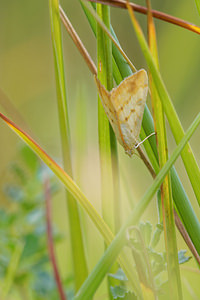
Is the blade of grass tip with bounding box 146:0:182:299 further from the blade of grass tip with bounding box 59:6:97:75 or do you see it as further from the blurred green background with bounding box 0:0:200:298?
the blurred green background with bounding box 0:0:200:298

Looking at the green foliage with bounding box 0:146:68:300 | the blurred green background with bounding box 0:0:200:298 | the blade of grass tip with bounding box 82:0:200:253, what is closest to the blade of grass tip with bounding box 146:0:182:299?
the blade of grass tip with bounding box 82:0:200:253

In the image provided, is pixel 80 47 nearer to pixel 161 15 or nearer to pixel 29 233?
pixel 161 15

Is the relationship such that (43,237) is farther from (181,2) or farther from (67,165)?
(181,2)

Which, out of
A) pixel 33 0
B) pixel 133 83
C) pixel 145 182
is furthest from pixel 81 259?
pixel 33 0

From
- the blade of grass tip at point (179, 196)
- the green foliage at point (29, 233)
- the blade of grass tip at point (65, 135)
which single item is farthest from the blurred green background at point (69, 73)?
the blade of grass tip at point (179, 196)

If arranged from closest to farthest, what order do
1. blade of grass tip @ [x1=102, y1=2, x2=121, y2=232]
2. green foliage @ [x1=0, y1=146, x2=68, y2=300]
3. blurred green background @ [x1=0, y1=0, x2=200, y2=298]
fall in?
blade of grass tip @ [x1=102, y1=2, x2=121, y2=232] < green foliage @ [x1=0, y1=146, x2=68, y2=300] < blurred green background @ [x1=0, y1=0, x2=200, y2=298]

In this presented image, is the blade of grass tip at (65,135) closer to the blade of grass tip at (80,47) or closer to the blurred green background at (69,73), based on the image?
the blade of grass tip at (80,47)
